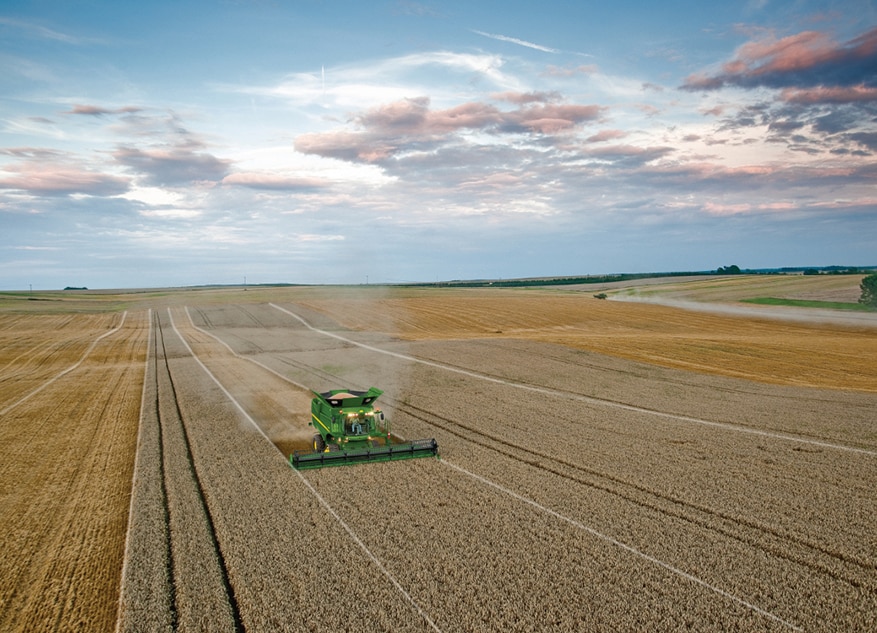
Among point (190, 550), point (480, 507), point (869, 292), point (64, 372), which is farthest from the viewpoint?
point (869, 292)

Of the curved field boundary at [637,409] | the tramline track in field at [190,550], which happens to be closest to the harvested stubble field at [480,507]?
the tramline track in field at [190,550]

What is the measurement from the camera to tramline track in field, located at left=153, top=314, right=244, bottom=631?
962 centimetres

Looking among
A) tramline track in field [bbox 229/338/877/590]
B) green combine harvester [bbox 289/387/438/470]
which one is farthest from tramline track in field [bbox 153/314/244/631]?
tramline track in field [bbox 229/338/877/590]

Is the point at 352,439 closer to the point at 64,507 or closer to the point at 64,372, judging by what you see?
the point at 64,507

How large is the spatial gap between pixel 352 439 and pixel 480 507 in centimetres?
511

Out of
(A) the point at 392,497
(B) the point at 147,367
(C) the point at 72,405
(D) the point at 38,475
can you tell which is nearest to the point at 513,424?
(A) the point at 392,497

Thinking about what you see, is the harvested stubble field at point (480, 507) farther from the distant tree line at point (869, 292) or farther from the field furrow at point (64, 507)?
the distant tree line at point (869, 292)

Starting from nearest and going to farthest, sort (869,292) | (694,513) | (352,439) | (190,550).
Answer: (190,550) → (694,513) → (352,439) → (869,292)

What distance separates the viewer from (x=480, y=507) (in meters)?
13.9

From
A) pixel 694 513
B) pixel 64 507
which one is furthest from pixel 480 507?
pixel 64 507

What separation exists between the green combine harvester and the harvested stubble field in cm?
41

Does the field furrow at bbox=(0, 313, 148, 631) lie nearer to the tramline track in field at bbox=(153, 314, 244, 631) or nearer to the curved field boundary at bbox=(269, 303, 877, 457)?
the tramline track in field at bbox=(153, 314, 244, 631)

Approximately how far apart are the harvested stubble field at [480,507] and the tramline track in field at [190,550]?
0.05m

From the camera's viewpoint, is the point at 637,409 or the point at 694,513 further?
the point at 637,409
